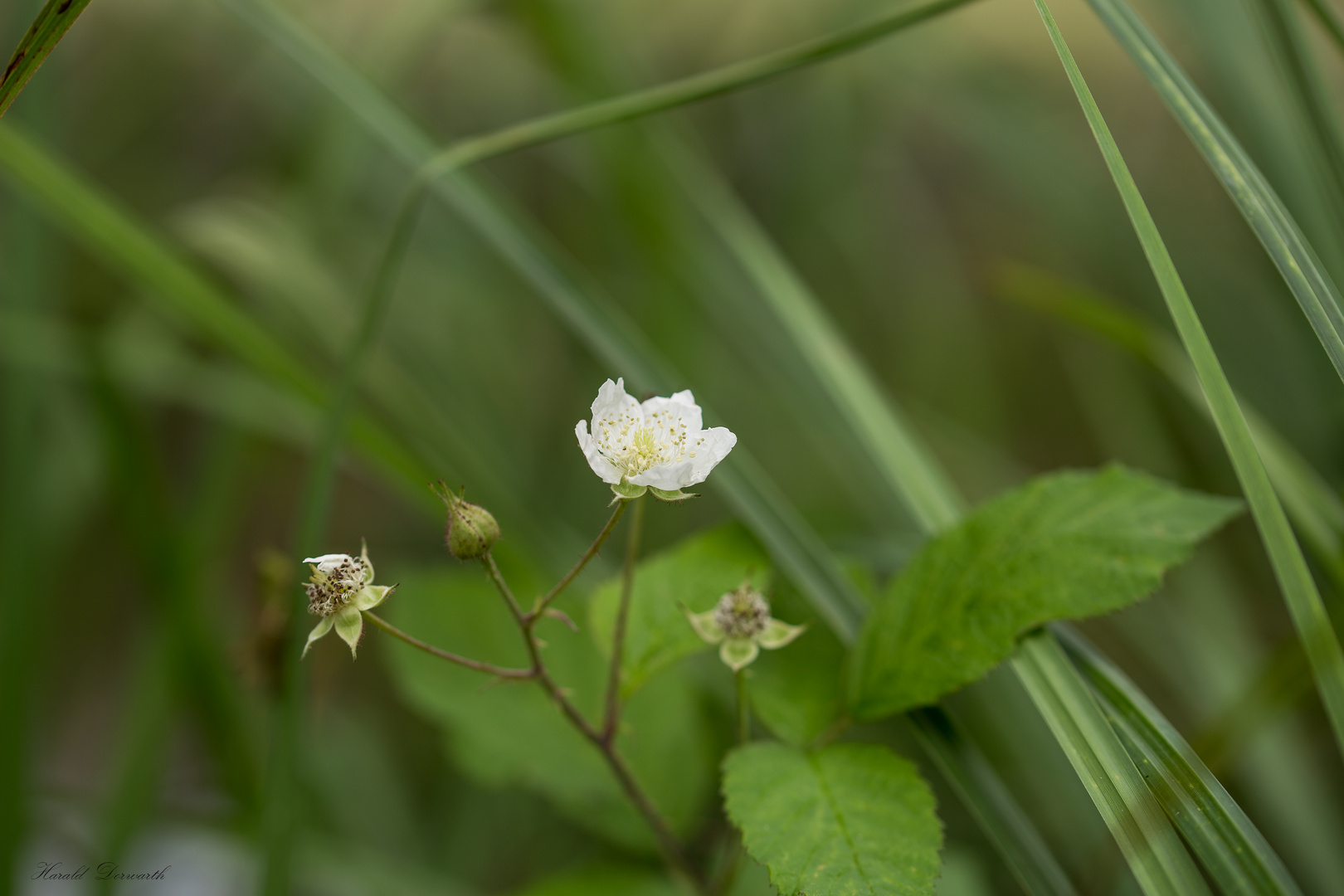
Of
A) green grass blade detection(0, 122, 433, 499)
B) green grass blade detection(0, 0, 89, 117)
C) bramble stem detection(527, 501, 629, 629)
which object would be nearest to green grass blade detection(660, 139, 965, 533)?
bramble stem detection(527, 501, 629, 629)

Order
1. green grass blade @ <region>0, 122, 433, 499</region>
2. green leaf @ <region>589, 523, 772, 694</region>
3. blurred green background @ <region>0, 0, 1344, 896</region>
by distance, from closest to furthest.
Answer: green leaf @ <region>589, 523, 772, 694</region>
green grass blade @ <region>0, 122, 433, 499</region>
blurred green background @ <region>0, 0, 1344, 896</region>

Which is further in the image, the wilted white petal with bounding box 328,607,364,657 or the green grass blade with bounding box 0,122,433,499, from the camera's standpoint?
the green grass blade with bounding box 0,122,433,499

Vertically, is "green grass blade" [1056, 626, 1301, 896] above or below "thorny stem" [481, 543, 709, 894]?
below

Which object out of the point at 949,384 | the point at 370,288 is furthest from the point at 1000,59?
the point at 370,288

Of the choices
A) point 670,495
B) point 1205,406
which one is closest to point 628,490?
point 670,495

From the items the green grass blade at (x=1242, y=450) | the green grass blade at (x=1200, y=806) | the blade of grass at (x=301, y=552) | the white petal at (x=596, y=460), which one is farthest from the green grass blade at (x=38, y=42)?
the green grass blade at (x=1200, y=806)

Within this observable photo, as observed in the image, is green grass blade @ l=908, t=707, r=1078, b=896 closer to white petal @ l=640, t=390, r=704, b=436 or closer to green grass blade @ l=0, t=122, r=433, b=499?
white petal @ l=640, t=390, r=704, b=436

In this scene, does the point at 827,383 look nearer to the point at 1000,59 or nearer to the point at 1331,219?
the point at 1331,219

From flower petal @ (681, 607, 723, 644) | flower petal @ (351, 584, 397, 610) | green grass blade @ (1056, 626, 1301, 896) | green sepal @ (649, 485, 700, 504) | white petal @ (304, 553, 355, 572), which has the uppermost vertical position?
white petal @ (304, 553, 355, 572)
